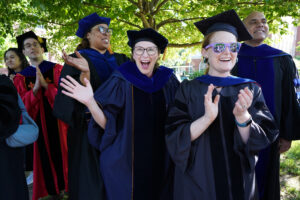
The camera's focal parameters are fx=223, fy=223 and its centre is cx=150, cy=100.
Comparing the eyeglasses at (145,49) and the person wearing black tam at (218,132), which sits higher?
the eyeglasses at (145,49)

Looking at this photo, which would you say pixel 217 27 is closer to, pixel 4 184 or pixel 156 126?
pixel 156 126

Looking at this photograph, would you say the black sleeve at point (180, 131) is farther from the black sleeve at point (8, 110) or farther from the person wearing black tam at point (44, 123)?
the person wearing black tam at point (44, 123)

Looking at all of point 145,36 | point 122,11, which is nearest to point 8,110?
point 145,36

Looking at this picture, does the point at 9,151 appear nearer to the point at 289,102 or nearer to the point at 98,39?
the point at 98,39

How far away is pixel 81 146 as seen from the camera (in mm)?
2623

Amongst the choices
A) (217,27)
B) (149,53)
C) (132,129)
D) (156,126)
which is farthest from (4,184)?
(217,27)

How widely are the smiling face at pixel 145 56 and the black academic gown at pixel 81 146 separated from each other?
66cm

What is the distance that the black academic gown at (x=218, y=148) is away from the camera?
184 cm

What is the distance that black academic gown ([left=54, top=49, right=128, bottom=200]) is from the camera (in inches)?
96.0

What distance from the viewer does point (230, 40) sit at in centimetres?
194

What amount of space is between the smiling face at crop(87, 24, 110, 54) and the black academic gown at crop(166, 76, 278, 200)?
1.47 m

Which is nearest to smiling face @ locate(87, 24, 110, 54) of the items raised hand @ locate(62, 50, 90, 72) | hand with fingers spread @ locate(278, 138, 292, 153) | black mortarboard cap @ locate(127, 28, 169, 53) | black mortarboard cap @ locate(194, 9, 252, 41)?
raised hand @ locate(62, 50, 90, 72)

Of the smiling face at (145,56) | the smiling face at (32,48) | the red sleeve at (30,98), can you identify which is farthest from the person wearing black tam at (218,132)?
the smiling face at (32,48)

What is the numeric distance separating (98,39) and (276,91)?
7.60 ft
